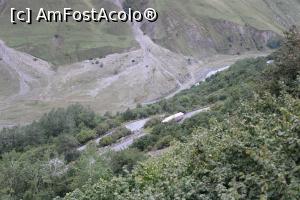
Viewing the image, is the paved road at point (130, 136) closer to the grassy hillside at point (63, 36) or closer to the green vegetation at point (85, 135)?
the green vegetation at point (85, 135)

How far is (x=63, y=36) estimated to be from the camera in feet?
575

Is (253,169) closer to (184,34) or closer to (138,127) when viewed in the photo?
(138,127)

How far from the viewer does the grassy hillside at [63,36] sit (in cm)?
16612

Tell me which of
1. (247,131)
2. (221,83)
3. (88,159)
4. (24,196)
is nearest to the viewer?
(247,131)

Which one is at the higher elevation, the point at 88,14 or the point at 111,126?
the point at 88,14

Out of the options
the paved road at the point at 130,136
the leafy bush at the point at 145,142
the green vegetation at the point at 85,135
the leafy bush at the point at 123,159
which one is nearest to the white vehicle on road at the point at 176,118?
the paved road at the point at 130,136

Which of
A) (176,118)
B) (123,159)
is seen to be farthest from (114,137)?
(123,159)

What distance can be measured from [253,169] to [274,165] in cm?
136

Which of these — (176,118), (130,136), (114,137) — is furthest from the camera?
(114,137)

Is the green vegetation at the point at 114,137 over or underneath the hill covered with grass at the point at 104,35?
underneath

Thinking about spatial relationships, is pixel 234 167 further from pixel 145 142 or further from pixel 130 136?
pixel 130 136

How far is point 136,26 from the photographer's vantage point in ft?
643

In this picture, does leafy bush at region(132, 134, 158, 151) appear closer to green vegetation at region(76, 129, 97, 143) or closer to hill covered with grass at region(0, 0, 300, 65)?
green vegetation at region(76, 129, 97, 143)

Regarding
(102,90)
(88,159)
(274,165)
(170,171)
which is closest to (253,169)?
(274,165)
